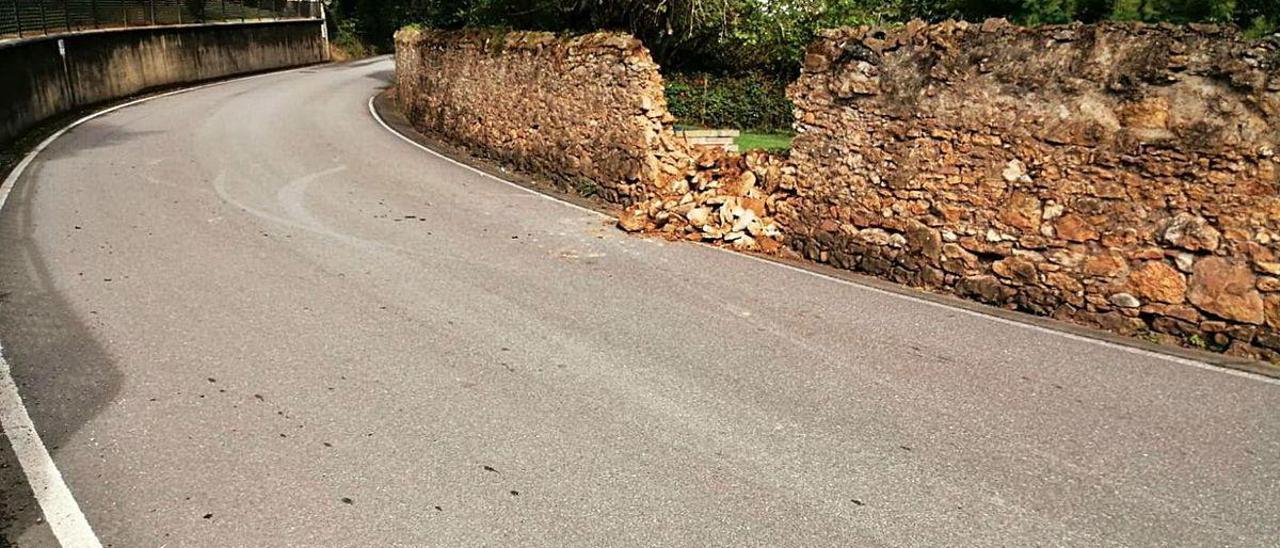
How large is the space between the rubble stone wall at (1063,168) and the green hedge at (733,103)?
10.2 m

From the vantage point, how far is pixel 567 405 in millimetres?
5734

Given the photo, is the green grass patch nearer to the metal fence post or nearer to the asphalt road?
the asphalt road

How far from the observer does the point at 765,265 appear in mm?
9586

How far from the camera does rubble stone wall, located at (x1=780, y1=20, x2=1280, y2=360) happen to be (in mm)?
6938

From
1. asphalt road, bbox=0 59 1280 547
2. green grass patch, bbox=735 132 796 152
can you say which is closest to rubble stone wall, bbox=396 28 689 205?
asphalt road, bbox=0 59 1280 547

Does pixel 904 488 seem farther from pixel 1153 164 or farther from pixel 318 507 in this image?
pixel 1153 164

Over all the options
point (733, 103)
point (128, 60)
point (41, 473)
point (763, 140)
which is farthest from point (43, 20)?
point (41, 473)

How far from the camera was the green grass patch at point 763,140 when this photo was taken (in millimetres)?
17691

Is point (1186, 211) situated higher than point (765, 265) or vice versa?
point (1186, 211)

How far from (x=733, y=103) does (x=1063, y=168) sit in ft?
41.0

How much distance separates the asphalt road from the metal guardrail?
12.8 meters

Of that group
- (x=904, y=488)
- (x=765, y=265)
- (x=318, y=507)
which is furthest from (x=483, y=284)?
(x=904, y=488)

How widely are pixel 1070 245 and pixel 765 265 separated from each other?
10.1 ft

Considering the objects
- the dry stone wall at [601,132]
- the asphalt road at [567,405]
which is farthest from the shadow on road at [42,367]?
the dry stone wall at [601,132]
